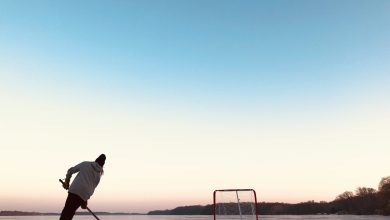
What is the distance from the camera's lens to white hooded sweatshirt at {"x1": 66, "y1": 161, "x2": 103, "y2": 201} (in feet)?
23.8

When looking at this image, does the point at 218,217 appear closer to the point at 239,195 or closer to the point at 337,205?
the point at 239,195

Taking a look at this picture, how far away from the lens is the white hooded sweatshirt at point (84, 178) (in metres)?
7.25

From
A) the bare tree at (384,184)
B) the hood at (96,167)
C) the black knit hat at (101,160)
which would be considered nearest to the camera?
the hood at (96,167)

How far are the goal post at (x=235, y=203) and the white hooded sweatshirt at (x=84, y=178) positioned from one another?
6.41 meters

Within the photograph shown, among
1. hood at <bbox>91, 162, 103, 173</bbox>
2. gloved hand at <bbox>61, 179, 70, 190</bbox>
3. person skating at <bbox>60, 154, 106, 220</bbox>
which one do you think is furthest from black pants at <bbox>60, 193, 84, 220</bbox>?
hood at <bbox>91, 162, 103, 173</bbox>

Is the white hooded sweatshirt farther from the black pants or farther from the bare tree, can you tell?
the bare tree

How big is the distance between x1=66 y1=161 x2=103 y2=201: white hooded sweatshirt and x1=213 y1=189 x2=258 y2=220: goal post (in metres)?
6.41

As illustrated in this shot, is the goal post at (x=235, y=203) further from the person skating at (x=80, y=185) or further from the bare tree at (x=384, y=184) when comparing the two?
the bare tree at (x=384, y=184)

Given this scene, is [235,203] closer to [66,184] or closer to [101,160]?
[101,160]

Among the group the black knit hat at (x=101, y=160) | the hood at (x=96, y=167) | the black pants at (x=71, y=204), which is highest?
the black knit hat at (x=101, y=160)

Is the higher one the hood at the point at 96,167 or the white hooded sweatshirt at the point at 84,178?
the hood at the point at 96,167

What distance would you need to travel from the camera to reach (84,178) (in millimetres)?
7301

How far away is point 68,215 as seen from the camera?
7.20 meters

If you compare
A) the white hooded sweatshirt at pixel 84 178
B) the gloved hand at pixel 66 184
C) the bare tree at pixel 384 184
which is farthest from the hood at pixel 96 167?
the bare tree at pixel 384 184
